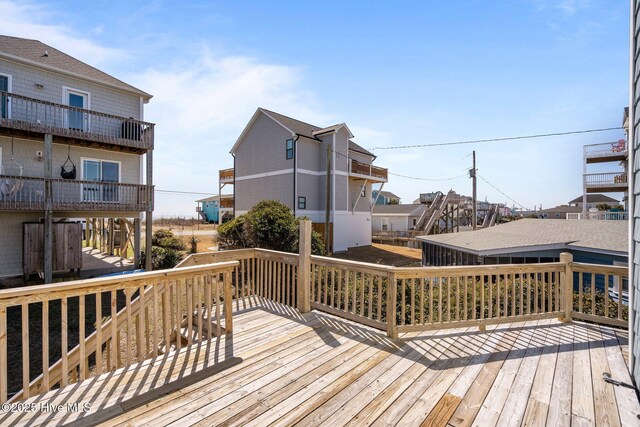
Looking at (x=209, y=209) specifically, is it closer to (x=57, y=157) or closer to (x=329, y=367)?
(x=57, y=157)

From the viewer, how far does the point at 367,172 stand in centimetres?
2145

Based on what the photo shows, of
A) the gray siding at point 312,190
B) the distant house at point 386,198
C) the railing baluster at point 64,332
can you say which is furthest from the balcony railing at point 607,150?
the distant house at point 386,198

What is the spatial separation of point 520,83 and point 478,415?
33.7ft

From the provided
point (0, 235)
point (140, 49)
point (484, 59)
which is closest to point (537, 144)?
point (484, 59)

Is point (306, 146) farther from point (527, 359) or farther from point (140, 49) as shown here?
point (527, 359)

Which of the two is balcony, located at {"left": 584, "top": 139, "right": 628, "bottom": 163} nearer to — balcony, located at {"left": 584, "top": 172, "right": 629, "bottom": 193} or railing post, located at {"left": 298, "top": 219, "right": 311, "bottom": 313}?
balcony, located at {"left": 584, "top": 172, "right": 629, "bottom": 193}

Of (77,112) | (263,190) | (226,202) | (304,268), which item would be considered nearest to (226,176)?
(226,202)

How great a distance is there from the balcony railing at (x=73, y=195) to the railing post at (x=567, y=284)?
1264 cm

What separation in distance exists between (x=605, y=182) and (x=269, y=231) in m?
20.7

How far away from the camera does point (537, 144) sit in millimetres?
14234

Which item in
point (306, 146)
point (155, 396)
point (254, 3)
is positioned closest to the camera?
point (155, 396)

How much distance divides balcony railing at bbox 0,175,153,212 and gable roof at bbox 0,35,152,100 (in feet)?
13.5

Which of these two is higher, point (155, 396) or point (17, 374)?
point (155, 396)

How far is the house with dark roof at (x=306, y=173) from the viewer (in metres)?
18.6
